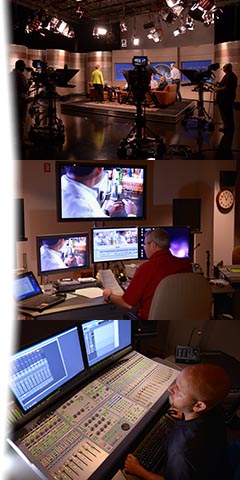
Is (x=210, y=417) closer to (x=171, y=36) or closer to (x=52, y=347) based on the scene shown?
(x=52, y=347)

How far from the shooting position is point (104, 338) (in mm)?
2148

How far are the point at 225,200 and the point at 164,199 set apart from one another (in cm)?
43

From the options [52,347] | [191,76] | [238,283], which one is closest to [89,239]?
[238,283]

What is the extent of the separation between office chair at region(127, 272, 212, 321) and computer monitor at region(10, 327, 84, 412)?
533mm

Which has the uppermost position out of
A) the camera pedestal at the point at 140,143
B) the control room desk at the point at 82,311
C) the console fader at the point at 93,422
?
the camera pedestal at the point at 140,143

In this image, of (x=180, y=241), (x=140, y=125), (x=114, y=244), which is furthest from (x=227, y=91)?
(x=114, y=244)

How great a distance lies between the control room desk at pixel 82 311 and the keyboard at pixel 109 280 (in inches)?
6.0

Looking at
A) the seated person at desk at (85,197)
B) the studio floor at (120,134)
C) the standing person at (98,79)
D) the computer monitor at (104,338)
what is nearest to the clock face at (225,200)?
the studio floor at (120,134)

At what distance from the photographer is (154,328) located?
232cm

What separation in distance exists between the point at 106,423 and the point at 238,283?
4.34ft

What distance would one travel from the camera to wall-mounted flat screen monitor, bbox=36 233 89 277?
304cm

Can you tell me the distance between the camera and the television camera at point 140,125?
1.71 m

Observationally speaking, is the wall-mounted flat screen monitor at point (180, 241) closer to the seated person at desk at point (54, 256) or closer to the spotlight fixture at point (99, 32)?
the seated person at desk at point (54, 256)

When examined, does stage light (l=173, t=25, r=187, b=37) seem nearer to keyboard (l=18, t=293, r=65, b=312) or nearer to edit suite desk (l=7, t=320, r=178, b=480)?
edit suite desk (l=7, t=320, r=178, b=480)
